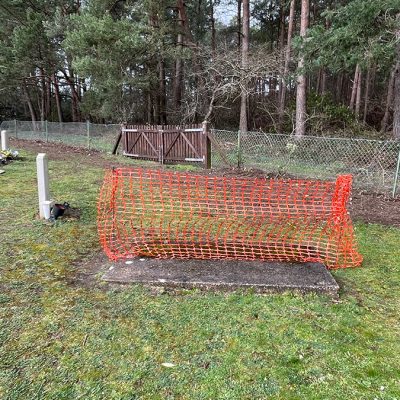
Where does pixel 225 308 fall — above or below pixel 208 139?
below

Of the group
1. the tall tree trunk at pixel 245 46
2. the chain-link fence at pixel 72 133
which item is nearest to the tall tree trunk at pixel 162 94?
the tall tree trunk at pixel 245 46

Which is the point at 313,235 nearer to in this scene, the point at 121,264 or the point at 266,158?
the point at 121,264

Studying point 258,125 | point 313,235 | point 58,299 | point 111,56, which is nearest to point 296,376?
point 58,299

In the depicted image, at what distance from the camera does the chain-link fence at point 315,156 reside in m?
7.63

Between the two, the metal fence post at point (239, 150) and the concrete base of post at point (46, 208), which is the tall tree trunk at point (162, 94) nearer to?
the metal fence post at point (239, 150)

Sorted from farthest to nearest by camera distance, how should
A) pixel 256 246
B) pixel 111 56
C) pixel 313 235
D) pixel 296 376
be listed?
pixel 111 56, pixel 313 235, pixel 256 246, pixel 296 376

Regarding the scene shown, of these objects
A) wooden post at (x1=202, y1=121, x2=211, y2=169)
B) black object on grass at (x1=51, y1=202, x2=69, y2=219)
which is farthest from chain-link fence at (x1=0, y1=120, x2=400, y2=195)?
black object on grass at (x1=51, y1=202, x2=69, y2=219)

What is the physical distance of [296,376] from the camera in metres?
1.97

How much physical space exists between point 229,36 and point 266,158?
18.0m

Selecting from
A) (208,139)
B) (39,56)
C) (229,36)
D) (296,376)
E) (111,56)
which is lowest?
(296,376)

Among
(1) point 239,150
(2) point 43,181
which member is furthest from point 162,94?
(2) point 43,181

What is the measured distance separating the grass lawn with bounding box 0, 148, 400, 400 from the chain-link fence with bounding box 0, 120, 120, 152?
11427mm

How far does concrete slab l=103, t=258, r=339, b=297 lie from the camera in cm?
291

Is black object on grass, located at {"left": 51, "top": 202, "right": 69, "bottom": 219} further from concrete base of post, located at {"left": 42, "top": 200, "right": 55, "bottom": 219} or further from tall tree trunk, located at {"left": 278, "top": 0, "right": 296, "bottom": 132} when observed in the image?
tall tree trunk, located at {"left": 278, "top": 0, "right": 296, "bottom": 132}
